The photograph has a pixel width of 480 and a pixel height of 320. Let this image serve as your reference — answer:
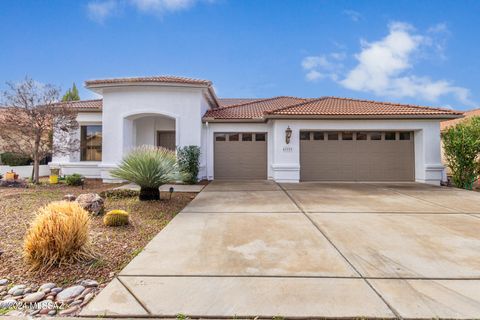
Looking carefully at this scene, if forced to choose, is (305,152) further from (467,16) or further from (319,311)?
(467,16)

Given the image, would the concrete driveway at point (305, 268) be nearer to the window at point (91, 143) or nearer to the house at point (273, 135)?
the house at point (273, 135)

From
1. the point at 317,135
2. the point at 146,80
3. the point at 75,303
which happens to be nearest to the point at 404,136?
the point at 317,135

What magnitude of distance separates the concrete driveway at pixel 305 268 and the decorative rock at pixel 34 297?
2.13ft

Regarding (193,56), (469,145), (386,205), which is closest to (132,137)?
(193,56)

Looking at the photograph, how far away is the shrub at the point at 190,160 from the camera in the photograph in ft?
37.5

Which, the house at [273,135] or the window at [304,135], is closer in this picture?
the house at [273,135]

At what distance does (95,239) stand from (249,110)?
12.0 metres

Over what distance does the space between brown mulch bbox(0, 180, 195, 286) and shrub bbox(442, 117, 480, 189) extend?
1205 cm

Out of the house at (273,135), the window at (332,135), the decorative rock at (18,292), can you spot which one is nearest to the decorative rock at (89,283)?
the decorative rock at (18,292)

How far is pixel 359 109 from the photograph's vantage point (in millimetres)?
12648

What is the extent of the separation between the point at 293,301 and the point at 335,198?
20.5ft

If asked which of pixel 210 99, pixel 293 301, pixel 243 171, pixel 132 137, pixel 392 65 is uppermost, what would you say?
A: pixel 392 65

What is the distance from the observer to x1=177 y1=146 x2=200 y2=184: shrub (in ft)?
37.5

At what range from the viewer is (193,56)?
18.9m
